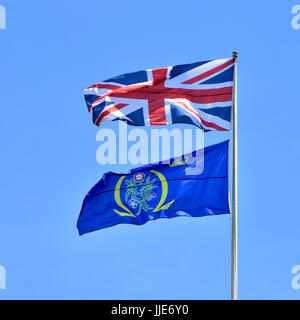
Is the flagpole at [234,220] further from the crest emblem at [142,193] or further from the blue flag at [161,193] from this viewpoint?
the crest emblem at [142,193]

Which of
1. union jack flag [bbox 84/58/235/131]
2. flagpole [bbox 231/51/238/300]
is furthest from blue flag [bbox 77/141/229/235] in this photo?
flagpole [bbox 231/51/238/300]

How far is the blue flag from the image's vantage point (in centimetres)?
3675

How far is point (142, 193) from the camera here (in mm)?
37781

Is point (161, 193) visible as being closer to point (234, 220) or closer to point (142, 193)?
point (142, 193)

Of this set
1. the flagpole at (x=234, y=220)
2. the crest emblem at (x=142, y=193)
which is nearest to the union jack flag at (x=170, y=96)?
the flagpole at (x=234, y=220)

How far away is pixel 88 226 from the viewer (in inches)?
1495

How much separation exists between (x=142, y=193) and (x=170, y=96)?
130 inches

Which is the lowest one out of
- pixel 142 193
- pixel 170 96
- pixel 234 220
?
pixel 234 220

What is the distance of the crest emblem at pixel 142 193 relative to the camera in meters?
37.5

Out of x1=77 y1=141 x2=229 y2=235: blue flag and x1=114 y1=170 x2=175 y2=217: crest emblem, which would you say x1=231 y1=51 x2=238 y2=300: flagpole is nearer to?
x1=77 y1=141 x2=229 y2=235: blue flag

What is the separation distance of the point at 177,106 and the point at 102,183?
3536mm

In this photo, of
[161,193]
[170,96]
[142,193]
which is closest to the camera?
[161,193]

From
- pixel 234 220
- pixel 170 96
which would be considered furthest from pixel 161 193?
pixel 234 220
